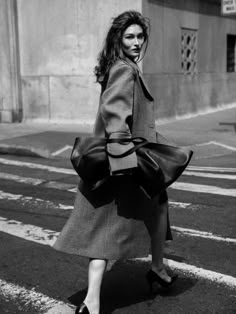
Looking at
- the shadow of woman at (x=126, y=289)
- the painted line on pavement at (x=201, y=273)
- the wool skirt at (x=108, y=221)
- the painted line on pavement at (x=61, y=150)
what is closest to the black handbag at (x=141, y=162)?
the wool skirt at (x=108, y=221)

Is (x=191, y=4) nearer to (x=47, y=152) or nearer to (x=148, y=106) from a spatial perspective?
(x=47, y=152)

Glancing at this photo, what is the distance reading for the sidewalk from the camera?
10867 millimetres

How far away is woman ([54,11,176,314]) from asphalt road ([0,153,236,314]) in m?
0.53

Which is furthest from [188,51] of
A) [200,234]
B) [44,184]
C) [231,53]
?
[200,234]

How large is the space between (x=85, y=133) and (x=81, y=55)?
2717 millimetres

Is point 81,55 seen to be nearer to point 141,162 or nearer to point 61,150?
point 61,150

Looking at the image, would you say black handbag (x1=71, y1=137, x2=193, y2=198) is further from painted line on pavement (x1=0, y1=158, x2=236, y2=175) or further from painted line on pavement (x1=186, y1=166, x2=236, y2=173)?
painted line on pavement (x1=186, y1=166, x2=236, y2=173)

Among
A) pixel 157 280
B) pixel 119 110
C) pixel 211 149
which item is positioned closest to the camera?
pixel 119 110

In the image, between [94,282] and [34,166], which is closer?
[94,282]

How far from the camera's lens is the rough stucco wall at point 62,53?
14211mm

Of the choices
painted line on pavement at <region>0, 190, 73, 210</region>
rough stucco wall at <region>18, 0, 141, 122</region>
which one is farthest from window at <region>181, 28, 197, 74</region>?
painted line on pavement at <region>0, 190, 73, 210</region>

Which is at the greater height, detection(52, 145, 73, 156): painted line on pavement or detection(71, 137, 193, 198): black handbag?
detection(71, 137, 193, 198): black handbag

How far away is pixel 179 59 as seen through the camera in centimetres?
1550

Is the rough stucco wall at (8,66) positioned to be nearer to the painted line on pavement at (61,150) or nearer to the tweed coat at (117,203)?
the painted line on pavement at (61,150)
